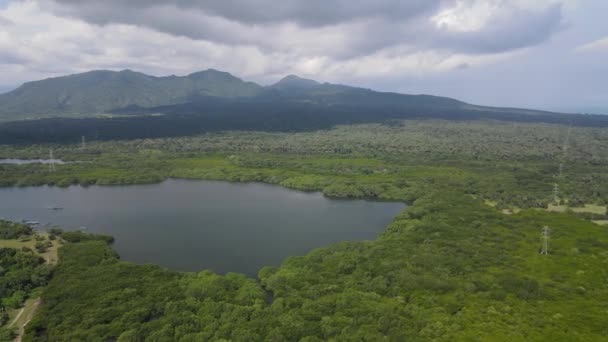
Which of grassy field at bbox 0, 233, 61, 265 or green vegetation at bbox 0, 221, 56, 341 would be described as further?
grassy field at bbox 0, 233, 61, 265

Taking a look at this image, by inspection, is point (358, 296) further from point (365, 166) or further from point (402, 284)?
point (365, 166)

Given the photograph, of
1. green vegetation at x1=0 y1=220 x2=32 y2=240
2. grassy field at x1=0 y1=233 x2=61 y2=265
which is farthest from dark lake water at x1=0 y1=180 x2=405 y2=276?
grassy field at x1=0 y1=233 x2=61 y2=265

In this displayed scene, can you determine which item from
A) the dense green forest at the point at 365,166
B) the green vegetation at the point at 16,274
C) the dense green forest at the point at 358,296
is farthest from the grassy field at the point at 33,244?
the dense green forest at the point at 365,166

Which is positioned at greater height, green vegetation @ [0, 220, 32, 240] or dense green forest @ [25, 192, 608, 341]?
green vegetation @ [0, 220, 32, 240]

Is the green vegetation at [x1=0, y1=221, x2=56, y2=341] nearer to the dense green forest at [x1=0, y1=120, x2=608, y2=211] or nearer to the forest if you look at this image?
the forest

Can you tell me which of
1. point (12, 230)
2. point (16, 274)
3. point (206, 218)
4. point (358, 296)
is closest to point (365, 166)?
point (206, 218)

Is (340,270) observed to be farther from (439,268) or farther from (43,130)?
(43,130)

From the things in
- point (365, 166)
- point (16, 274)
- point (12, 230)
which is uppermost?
point (365, 166)

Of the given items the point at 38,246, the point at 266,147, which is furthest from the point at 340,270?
the point at 266,147
